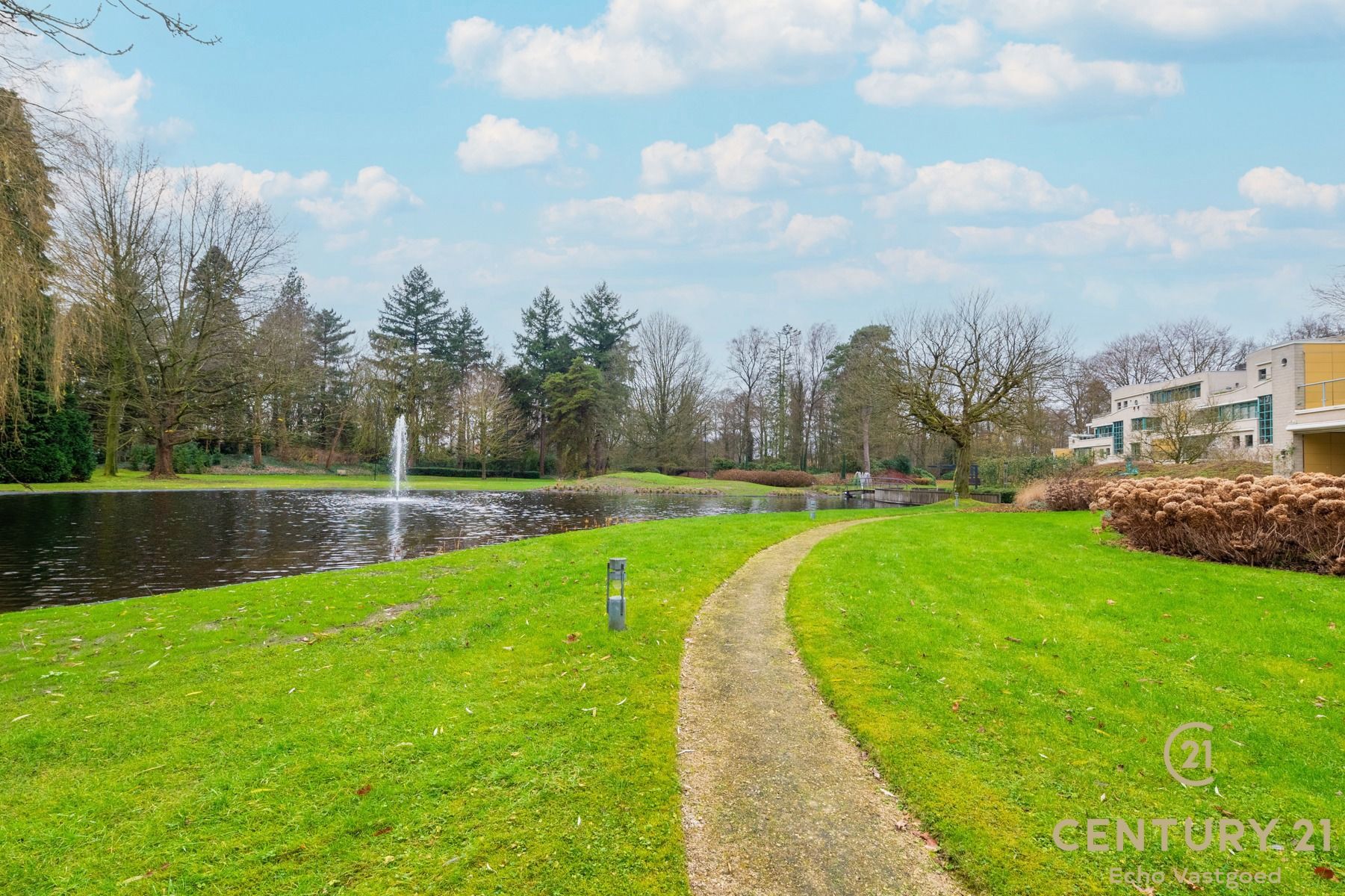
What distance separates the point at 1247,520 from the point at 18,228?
1735cm

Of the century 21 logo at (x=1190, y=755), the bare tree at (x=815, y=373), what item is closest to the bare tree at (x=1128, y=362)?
the bare tree at (x=815, y=373)

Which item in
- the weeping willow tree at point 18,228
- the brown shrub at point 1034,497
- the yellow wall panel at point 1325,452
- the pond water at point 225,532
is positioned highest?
the weeping willow tree at point 18,228

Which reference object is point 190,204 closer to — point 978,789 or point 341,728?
point 341,728

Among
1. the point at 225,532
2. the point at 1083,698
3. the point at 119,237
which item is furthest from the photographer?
the point at 119,237

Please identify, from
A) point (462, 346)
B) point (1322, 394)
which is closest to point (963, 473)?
point (1322, 394)

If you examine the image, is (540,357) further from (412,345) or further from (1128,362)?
(1128,362)

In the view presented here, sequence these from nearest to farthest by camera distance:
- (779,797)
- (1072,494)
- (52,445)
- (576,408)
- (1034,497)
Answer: (779,797) → (1072,494) → (1034,497) → (52,445) → (576,408)

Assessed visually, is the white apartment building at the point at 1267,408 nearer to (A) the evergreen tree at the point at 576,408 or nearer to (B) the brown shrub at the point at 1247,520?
(B) the brown shrub at the point at 1247,520

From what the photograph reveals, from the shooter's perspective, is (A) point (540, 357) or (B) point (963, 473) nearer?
(B) point (963, 473)

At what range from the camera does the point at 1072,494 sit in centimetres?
1861

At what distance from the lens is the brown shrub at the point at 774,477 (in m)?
43.9

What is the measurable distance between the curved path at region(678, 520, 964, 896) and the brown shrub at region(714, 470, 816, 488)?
38763 mm

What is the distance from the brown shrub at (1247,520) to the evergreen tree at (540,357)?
4056 cm

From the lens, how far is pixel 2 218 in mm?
6684
